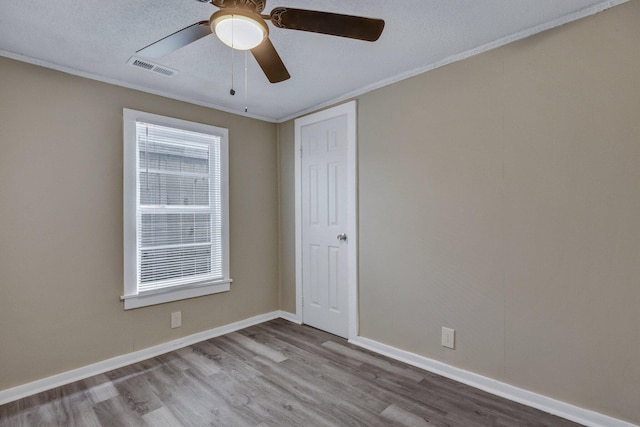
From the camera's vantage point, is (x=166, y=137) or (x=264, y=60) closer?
(x=264, y=60)

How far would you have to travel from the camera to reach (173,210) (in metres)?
3.02

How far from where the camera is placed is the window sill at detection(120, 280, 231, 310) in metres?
2.77

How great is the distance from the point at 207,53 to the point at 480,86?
75.9 inches

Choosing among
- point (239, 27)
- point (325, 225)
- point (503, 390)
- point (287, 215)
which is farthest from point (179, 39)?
point (503, 390)

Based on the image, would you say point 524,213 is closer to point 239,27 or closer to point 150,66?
point 239,27

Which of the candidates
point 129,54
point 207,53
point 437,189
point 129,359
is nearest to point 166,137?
point 129,54

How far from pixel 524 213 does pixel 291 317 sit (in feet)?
8.63

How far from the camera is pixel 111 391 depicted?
2309 mm

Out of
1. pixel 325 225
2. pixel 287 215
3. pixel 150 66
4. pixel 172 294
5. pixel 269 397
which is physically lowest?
pixel 269 397

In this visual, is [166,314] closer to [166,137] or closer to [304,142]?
[166,137]

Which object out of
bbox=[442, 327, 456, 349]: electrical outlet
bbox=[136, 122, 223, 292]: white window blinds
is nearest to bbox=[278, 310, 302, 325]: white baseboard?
bbox=[136, 122, 223, 292]: white window blinds

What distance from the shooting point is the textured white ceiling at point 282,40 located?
5.83ft

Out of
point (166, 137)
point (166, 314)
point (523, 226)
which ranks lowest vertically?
point (166, 314)

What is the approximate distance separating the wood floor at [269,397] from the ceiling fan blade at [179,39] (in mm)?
2145
